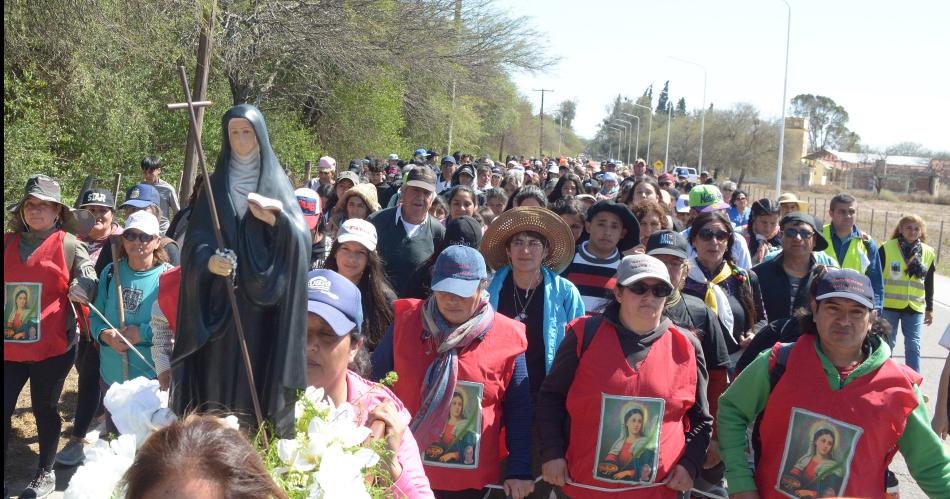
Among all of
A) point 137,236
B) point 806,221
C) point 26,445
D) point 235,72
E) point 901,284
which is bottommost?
point 26,445

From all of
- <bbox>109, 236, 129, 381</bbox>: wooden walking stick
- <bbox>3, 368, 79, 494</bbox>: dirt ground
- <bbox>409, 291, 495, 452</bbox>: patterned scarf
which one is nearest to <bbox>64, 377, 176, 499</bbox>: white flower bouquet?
<bbox>409, 291, 495, 452</bbox>: patterned scarf

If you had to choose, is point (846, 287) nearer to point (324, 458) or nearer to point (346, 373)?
point (346, 373)

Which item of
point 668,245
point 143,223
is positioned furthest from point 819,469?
point 143,223

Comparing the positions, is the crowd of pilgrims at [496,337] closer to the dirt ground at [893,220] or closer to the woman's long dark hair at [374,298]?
the woman's long dark hair at [374,298]

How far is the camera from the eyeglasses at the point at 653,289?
4.06 metres

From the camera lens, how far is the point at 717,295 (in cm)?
550

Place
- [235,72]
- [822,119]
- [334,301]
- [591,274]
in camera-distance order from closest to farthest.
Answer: [334,301]
[591,274]
[235,72]
[822,119]

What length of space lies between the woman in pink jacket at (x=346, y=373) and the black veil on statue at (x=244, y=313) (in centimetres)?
17

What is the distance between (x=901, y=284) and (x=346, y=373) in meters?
7.62

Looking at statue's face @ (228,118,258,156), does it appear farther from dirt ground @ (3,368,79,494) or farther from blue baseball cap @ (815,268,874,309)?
dirt ground @ (3,368,79,494)

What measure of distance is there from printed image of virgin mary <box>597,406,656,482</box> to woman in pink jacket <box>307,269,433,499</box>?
1.54m

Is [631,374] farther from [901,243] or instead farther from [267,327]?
[901,243]

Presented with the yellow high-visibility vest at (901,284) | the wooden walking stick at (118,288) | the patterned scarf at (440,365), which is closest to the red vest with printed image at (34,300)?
the wooden walking stick at (118,288)

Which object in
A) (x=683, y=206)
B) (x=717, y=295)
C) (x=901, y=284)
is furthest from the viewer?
(x=683, y=206)
